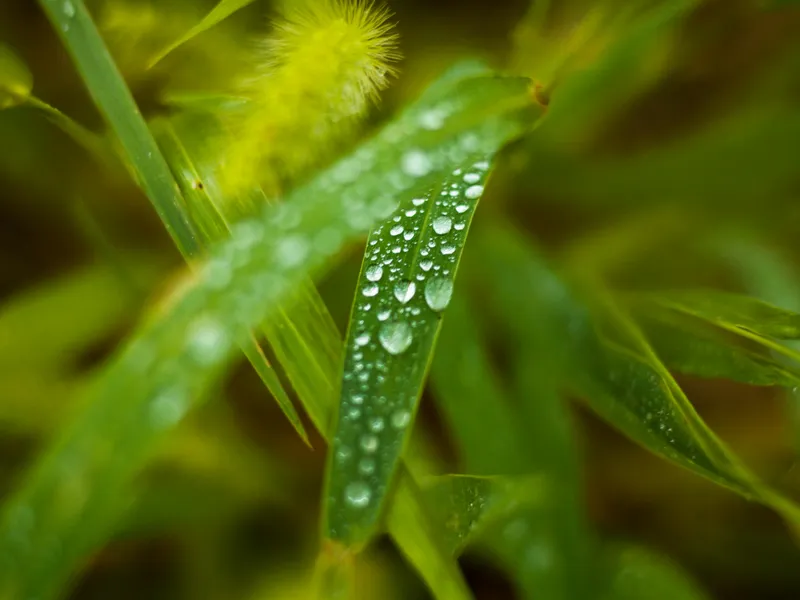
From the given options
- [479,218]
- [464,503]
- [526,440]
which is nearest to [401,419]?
[464,503]

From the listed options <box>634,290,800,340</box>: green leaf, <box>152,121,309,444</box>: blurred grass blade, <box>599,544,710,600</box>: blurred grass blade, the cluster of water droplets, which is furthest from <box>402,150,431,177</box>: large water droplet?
<box>599,544,710,600</box>: blurred grass blade

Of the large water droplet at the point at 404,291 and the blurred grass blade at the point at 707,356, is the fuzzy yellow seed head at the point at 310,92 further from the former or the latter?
the blurred grass blade at the point at 707,356

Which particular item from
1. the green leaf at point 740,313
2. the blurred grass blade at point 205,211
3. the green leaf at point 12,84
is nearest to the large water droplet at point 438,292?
the blurred grass blade at point 205,211

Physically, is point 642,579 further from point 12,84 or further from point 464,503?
point 12,84

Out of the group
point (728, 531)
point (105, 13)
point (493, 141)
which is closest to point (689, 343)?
point (493, 141)

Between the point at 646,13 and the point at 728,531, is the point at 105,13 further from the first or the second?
the point at 728,531
